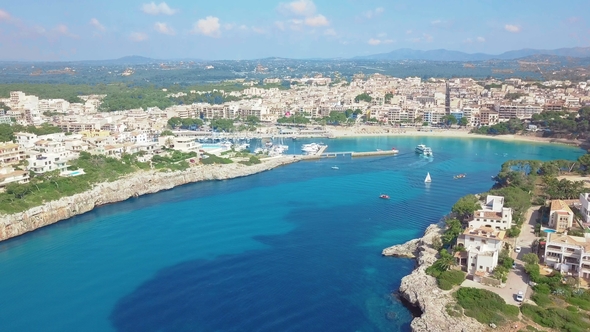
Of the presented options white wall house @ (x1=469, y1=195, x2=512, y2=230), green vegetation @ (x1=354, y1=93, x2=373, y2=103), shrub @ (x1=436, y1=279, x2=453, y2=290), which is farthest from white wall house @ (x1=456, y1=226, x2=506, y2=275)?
green vegetation @ (x1=354, y1=93, x2=373, y2=103)

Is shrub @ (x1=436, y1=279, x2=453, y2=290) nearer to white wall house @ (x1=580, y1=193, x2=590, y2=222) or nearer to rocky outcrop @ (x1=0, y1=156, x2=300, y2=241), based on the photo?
white wall house @ (x1=580, y1=193, x2=590, y2=222)

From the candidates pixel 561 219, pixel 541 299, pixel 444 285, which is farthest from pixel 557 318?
pixel 561 219

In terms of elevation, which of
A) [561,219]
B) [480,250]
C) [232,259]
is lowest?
[232,259]

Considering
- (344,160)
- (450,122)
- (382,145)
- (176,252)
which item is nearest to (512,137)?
(450,122)

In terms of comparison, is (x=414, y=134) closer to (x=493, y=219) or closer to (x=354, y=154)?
(x=354, y=154)

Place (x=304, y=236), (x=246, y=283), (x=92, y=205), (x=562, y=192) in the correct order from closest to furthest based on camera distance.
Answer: (x=246, y=283) < (x=304, y=236) < (x=562, y=192) < (x=92, y=205)

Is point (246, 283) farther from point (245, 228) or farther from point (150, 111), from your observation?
point (150, 111)

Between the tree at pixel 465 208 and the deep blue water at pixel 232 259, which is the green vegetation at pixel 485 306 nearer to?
the deep blue water at pixel 232 259
